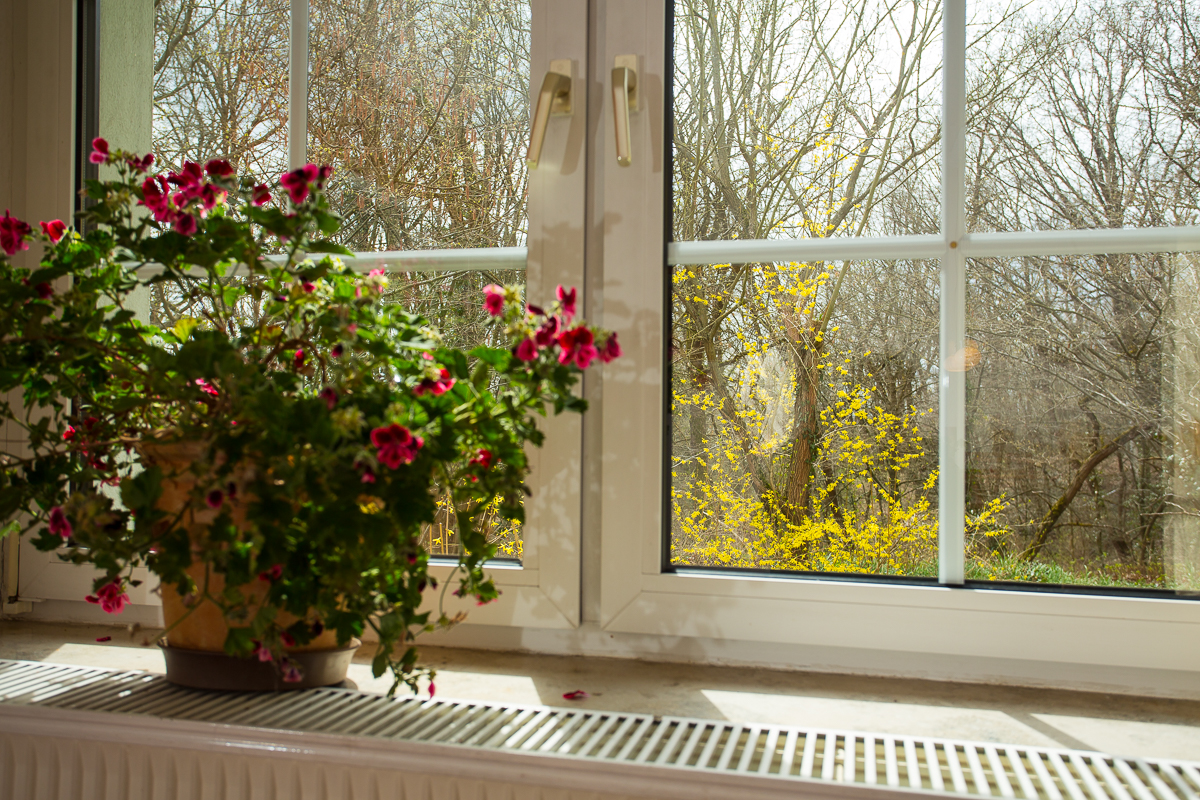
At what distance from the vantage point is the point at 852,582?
1.05 m

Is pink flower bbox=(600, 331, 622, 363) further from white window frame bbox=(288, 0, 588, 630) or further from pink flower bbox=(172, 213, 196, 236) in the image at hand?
pink flower bbox=(172, 213, 196, 236)

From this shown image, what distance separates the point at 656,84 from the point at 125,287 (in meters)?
0.72

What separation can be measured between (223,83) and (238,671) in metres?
0.95

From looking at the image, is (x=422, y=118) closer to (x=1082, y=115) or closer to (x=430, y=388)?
(x=430, y=388)

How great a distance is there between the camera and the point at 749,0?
3.73 feet

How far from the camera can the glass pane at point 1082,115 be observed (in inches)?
39.9

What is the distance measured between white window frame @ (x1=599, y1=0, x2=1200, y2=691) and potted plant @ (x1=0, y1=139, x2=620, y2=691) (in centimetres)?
28

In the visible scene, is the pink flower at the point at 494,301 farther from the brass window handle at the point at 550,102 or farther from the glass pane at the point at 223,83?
the glass pane at the point at 223,83

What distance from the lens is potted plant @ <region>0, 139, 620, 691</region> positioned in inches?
29.4

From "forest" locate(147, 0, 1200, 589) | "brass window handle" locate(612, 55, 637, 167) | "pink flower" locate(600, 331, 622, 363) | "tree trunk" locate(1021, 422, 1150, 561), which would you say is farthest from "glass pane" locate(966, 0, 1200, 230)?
"pink flower" locate(600, 331, 622, 363)

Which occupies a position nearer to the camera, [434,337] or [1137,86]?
[434,337]

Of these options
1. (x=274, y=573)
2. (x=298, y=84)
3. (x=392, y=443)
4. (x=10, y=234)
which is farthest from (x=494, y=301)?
(x=298, y=84)

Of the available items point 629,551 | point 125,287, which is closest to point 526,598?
point 629,551

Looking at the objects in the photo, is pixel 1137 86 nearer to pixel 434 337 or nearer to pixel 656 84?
pixel 656 84
